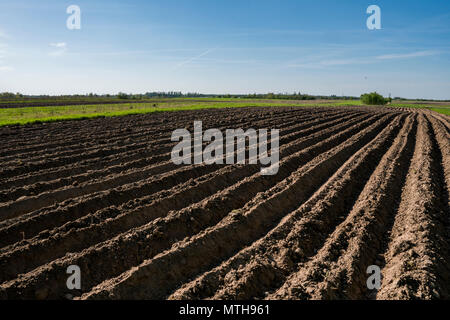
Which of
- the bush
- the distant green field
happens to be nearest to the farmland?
the distant green field

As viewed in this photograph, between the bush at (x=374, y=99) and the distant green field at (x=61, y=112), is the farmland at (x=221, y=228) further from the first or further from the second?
the bush at (x=374, y=99)

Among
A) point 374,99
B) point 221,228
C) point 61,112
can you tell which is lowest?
point 221,228

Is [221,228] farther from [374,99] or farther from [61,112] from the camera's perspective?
[374,99]

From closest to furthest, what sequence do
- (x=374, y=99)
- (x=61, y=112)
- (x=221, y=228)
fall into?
(x=221, y=228) → (x=61, y=112) → (x=374, y=99)

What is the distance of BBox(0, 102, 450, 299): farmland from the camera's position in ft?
15.6

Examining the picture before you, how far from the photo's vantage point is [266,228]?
676 cm

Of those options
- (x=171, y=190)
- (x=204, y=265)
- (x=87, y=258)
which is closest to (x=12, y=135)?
(x=171, y=190)

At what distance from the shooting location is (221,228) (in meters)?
6.36

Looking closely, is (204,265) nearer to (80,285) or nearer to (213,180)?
(80,285)

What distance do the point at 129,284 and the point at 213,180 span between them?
509 centimetres

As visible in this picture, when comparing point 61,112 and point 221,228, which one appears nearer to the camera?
point 221,228

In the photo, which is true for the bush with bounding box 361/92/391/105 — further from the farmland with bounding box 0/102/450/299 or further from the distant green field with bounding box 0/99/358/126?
the farmland with bounding box 0/102/450/299

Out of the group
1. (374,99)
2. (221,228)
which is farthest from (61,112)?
(374,99)

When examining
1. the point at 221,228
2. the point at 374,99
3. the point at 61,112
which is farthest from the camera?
the point at 374,99
